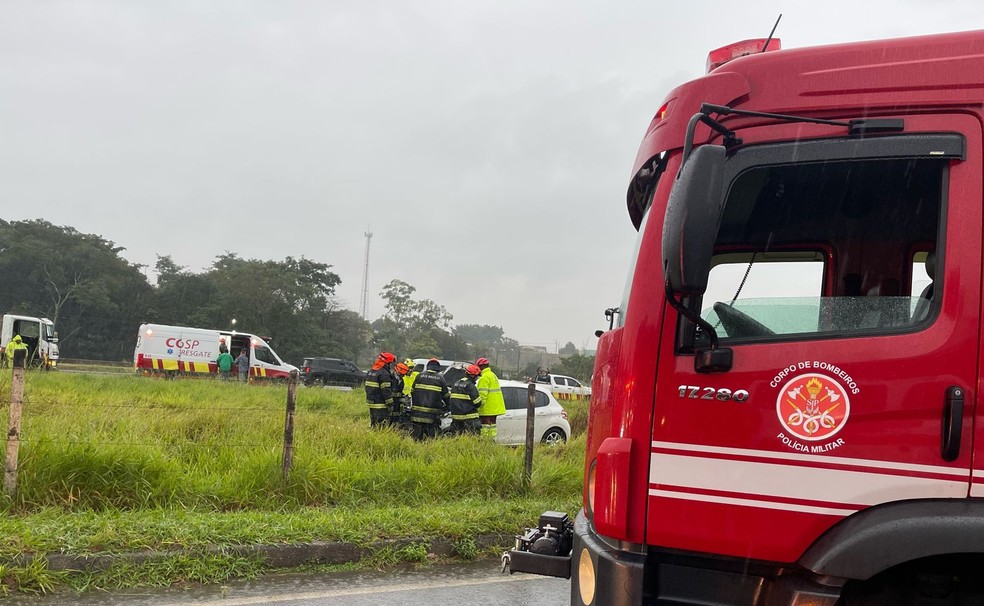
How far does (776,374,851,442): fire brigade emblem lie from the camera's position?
2178 mm

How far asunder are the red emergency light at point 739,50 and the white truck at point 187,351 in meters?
25.7

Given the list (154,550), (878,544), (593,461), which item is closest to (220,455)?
(154,550)

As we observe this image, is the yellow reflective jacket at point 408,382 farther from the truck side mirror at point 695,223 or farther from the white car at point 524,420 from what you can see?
the truck side mirror at point 695,223

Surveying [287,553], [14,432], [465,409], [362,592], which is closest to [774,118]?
[362,592]

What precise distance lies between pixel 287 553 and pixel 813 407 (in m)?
3.79

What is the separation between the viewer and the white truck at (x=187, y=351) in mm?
27078

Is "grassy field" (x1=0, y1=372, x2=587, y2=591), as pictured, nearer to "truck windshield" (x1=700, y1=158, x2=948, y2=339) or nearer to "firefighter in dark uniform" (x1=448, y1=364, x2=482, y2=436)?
"firefighter in dark uniform" (x1=448, y1=364, x2=482, y2=436)

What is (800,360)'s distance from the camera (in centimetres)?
224

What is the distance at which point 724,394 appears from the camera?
2.29 m

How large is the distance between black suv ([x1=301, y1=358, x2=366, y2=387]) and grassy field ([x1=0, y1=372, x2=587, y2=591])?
22.7 metres

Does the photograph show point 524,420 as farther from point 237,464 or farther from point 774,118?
point 774,118

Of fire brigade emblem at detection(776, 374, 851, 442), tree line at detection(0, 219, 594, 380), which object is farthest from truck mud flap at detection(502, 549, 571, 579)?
tree line at detection(0, 219, 594, 380)

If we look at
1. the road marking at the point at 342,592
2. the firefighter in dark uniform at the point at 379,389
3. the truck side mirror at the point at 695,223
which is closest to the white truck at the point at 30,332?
the firefighter in dark uniform at the point at 379,389

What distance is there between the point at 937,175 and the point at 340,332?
53.6 m
